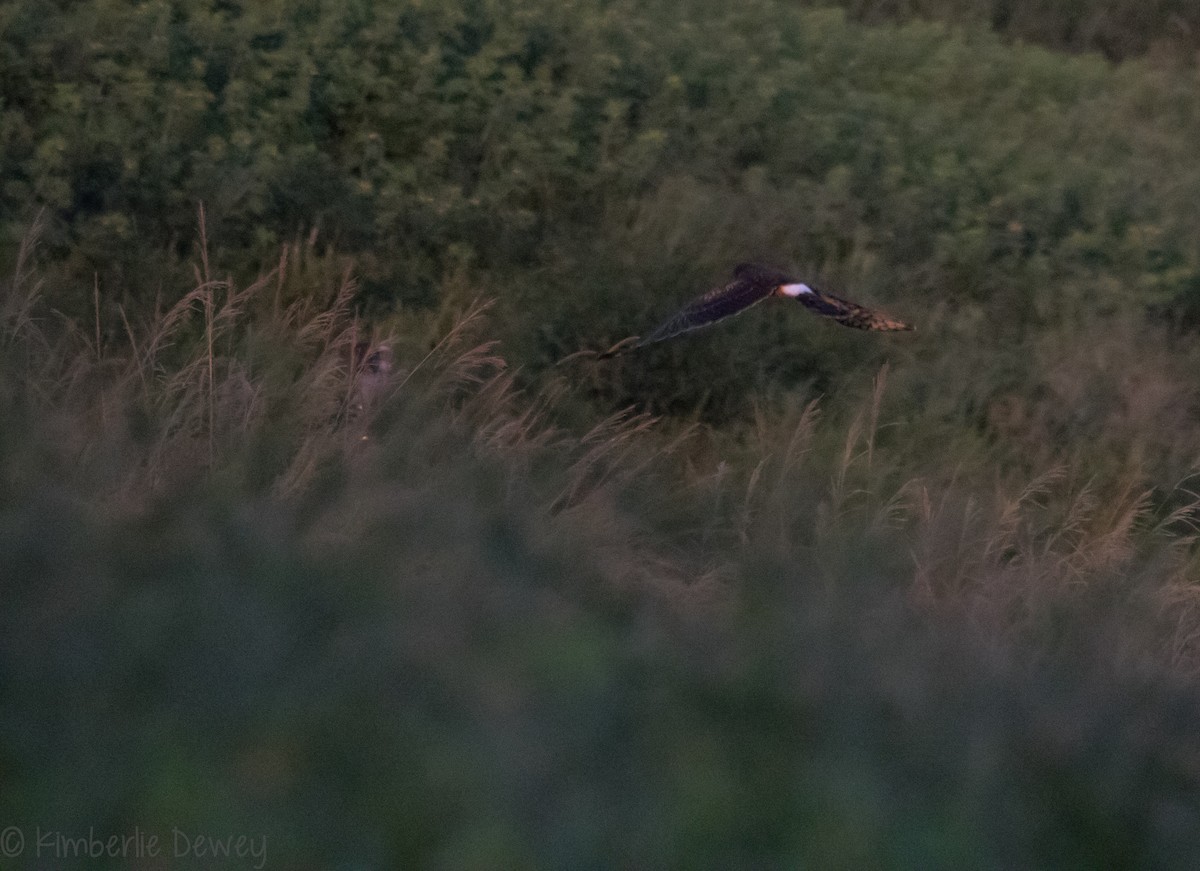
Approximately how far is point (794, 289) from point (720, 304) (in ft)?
0.98

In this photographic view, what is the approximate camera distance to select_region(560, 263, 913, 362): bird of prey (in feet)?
18.7

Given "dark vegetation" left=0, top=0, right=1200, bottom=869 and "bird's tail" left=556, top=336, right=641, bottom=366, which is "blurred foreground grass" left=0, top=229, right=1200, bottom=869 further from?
"bird's tail" left=556, top=336, right=641, bottom=366

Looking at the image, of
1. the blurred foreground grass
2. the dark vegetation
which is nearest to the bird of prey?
the dark vegetation

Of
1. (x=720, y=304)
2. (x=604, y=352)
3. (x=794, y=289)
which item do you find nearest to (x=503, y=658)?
(x=720, y=304)

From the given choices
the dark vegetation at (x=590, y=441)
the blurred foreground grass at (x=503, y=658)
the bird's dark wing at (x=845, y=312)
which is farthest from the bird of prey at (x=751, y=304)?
the blurred foreground grass at (x=503, y=658)

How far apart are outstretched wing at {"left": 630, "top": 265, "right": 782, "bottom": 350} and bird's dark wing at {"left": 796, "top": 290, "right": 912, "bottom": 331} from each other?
15cm

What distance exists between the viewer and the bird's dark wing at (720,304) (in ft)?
18.6

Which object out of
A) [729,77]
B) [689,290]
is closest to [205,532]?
[689,290]

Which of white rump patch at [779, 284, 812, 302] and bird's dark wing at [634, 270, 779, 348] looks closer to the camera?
bird's dark wing at [634, 270, 779, 348]

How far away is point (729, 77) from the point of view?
8.30 m

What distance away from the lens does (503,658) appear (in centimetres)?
359

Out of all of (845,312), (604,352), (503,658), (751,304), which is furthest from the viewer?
(604,352)

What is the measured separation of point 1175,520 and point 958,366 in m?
1.20

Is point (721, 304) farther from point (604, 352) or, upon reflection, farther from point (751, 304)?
point (604, 352)
